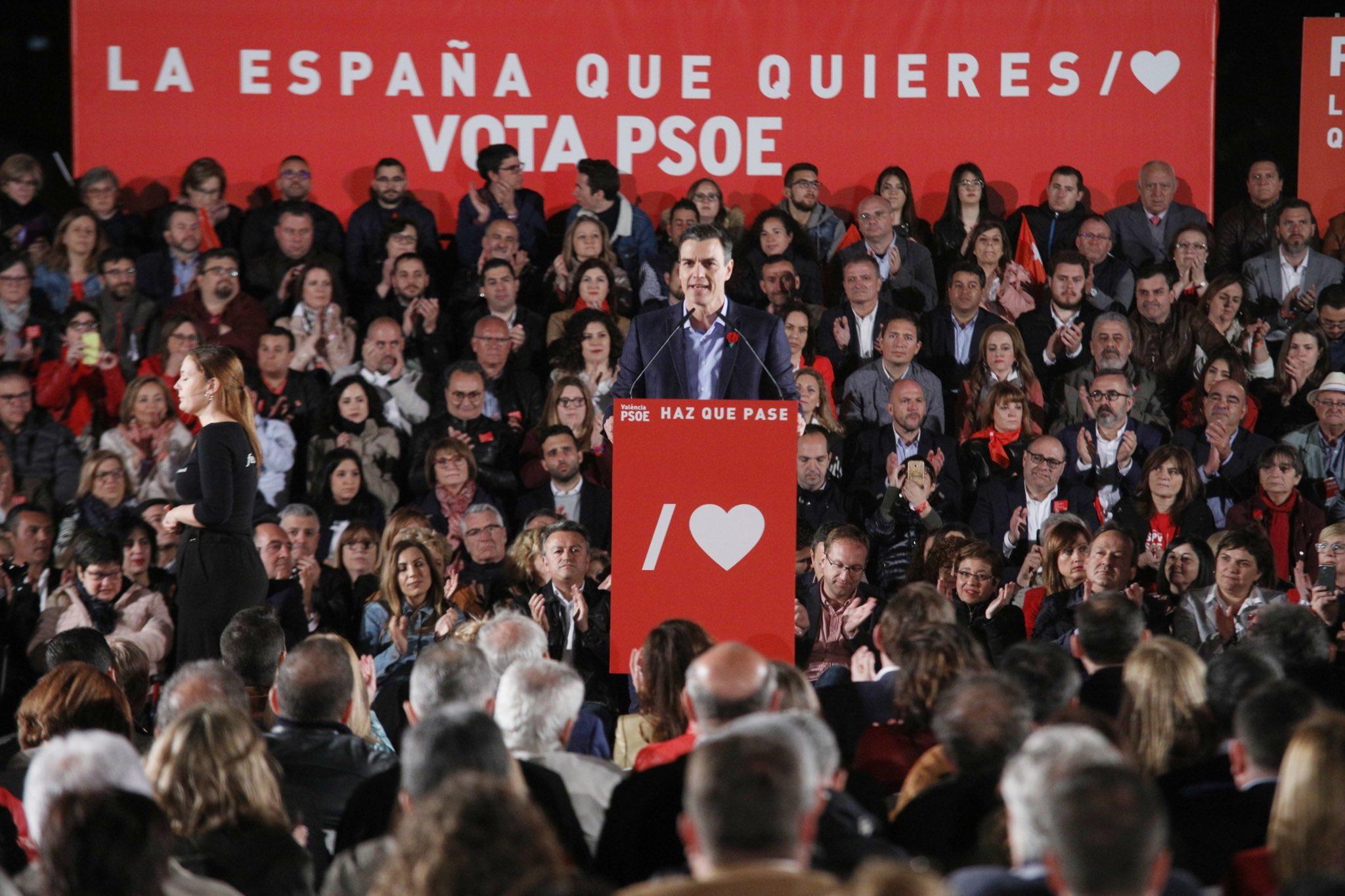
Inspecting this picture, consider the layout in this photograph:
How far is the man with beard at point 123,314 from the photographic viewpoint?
28.1ft

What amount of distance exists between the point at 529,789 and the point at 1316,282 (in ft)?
23.4

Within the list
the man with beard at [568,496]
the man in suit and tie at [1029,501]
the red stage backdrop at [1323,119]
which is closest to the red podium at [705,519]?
the man with beard at [568,496]

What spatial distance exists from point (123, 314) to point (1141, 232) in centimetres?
557

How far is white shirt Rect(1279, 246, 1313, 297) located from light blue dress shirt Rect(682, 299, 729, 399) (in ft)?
17.0

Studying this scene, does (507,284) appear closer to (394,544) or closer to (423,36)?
(423,36)

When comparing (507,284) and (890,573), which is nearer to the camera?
(890,573)

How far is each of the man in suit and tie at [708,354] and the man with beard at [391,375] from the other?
136 inches

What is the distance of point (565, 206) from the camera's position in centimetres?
978

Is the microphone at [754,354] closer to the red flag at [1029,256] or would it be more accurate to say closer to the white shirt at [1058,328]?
the white shirt at [1058,328]

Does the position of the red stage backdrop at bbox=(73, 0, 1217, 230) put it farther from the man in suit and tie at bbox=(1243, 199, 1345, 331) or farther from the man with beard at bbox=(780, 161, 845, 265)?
the man in suit and tie at bbox=(1243, 199, 1345, 331)

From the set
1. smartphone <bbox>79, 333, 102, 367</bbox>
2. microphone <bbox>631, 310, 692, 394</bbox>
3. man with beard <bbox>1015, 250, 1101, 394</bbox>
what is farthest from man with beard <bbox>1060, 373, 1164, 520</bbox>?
smartphone <bbox>79, 333, 102, 367</bbox>

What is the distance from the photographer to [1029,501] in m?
7.54

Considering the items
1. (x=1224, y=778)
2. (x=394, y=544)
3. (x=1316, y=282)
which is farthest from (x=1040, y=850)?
(x=1316, y=282)

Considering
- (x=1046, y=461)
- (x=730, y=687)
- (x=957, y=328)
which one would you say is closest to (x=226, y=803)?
(x=730, y=687)
